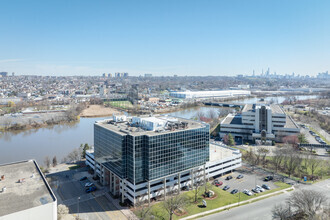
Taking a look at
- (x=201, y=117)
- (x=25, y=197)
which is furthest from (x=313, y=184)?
(x=201, y=117)

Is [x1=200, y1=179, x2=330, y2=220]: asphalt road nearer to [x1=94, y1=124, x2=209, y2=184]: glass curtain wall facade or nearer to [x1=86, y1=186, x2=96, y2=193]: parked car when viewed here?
[x1=94, y1=124, x2=209, y2=184]: glass curtain wall facade

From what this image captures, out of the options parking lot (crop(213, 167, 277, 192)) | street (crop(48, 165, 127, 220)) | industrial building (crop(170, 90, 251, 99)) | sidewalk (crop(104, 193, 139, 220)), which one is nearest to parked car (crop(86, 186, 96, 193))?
street (crop(48, 165, 127, 220))

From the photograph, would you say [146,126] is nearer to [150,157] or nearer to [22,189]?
[150,157]

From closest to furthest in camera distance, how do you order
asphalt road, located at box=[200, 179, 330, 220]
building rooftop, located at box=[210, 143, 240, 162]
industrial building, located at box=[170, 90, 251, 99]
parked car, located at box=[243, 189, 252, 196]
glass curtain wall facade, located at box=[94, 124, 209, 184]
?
asphalt road, located at box=[200, 179, 330, 220], glass curtain wall facade, located at box=[94, 124, 209, 184], parked car, located at box=[243, 189, 252, 196], building rooftop, located at box=[210, 143, 240, 162], industrial building, located at box=[170, 90, 251, 99]

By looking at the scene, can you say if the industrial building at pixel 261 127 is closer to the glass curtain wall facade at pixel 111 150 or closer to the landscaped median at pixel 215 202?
the landscaped median at pixel 215 202

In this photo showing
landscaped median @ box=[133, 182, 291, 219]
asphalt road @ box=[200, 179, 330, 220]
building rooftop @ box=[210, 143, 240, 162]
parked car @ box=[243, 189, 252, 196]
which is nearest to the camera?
asphalt road @ box=[200, 179, 330, 220]

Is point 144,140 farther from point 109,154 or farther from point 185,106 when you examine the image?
point 185,106

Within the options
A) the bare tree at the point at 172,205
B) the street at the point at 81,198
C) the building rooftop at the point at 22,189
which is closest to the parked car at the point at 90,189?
the street at the point at 81,198
